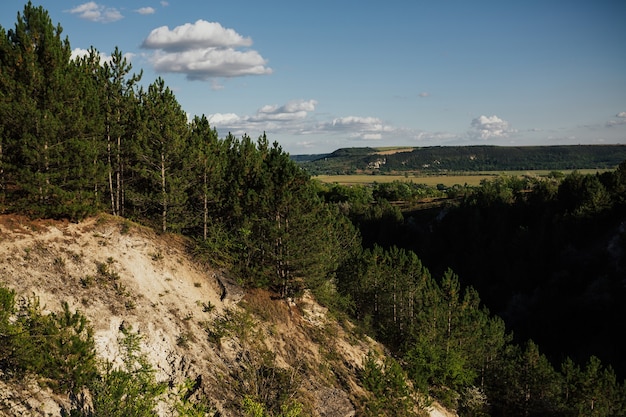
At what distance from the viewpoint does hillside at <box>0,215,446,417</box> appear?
21.2 metres

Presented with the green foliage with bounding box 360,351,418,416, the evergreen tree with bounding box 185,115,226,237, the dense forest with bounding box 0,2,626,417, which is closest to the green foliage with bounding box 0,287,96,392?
the dense forest with bounding box 0,2,626,417

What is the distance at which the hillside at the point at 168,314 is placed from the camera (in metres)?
21.2

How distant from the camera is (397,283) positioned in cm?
4631

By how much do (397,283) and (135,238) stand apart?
2851 centimetres

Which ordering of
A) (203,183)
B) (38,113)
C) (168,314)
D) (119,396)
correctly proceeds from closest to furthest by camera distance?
(119,396) → (38,113) → (168,314) → (203,183)

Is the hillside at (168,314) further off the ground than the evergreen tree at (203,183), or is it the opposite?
the evergreen tree at (203,183)

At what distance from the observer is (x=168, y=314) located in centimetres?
2478

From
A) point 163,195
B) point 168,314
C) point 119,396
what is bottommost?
point 168,314

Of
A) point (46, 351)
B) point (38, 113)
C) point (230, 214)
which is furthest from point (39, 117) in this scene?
point (230, 214)

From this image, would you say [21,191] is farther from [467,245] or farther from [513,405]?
[467,245]

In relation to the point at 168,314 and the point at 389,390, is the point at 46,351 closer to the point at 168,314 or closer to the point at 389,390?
the point at 168,314

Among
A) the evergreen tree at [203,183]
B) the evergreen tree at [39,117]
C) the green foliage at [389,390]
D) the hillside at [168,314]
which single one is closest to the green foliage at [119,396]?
the hillside at [168,314]

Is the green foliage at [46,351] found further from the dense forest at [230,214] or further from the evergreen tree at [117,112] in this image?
the evergreen tree at [117,112]

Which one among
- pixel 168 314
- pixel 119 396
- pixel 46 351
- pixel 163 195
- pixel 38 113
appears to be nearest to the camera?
pixel 119 396
